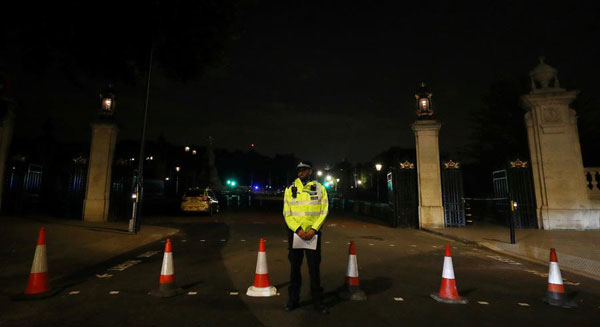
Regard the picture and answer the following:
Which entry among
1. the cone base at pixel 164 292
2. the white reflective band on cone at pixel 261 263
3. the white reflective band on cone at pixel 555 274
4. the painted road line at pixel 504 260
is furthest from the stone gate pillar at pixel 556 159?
the cone base at pixel 164 292

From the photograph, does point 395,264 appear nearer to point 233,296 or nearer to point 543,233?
point 233,296

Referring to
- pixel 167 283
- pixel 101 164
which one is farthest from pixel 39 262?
pixel 101 164

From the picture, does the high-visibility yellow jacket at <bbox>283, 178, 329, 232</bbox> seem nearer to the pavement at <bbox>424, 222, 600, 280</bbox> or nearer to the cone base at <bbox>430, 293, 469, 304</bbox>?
the cone base at <bbox>430, 293, 469, 304</bbox>

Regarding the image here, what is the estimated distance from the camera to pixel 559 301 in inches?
175

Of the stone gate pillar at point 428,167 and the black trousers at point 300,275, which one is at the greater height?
the stone gate pillar at point 428,167

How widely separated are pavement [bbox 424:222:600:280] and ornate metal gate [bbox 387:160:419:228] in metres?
1.39

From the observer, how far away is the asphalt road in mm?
3854

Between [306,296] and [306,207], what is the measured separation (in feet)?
4.97

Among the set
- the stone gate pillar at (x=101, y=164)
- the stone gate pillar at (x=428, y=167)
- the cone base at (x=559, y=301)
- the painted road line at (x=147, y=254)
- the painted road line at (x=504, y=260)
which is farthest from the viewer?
the stone gate pillar at (x=428, y=167)

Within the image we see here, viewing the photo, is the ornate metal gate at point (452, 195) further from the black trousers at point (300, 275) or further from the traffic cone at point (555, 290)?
the black trousers at point (300, 275)

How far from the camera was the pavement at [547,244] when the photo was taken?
282 inches

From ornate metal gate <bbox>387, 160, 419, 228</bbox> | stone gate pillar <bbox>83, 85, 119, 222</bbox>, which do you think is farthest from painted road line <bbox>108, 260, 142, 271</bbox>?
ornate metal gate <bbox>387, 160, 419, 228</bbox>

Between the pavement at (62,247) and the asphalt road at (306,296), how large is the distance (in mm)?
510

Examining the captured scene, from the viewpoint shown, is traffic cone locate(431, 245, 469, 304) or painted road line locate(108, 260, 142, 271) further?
painted road line locate(108, 260, 142, 271)
